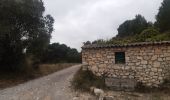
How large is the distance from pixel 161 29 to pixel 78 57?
19051 mm

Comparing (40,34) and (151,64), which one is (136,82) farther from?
(40,34)

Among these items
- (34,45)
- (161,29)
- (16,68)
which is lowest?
(16,68)

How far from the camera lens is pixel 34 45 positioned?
22672mm

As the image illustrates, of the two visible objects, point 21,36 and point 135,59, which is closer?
point 135,59

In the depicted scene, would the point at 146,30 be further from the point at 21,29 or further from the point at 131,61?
the point at 21,29

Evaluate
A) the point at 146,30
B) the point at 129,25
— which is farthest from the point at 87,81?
the point at 129,25

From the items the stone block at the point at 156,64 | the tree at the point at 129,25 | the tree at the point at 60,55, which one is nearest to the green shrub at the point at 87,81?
the stone block at the point at 156,64

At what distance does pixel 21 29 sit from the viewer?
71.9 feet

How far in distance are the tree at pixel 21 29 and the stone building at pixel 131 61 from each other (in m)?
7.05

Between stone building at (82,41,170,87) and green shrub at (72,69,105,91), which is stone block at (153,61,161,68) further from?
green shrub at (72,69,105,91)

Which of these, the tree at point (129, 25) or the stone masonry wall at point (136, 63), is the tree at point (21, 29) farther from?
the tree at point (129, 25)

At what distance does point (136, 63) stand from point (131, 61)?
0.33 meters

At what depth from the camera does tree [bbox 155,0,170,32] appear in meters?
A: 26.3

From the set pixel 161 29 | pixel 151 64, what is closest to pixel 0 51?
pixel 151 64
